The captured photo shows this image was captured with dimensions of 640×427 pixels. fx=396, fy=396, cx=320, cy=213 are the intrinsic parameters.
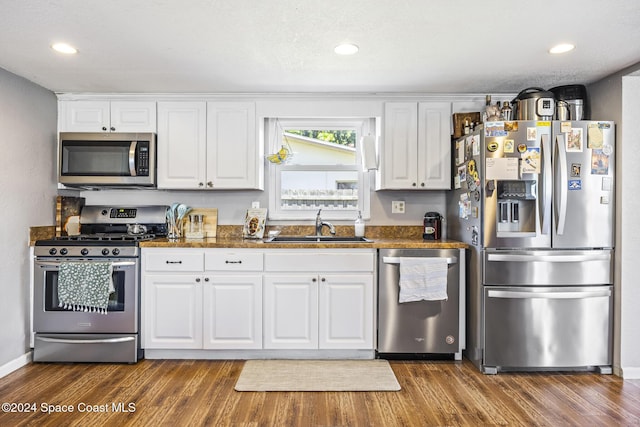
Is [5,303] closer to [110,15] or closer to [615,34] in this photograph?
[110,15]

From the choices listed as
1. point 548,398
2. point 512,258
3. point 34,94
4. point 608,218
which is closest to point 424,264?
point 512,258

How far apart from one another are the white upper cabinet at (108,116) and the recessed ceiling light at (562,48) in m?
2.95

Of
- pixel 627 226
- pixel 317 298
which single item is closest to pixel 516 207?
pixel 627 226

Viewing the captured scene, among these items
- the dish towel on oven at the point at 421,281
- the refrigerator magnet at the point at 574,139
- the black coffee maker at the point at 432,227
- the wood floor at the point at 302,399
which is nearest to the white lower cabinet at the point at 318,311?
the dish towel on oven at the point at 421,281

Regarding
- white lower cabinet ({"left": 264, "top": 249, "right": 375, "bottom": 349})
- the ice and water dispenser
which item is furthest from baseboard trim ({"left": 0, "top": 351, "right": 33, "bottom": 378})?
the ice and water dispenser

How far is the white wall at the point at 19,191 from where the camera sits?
9.05ft

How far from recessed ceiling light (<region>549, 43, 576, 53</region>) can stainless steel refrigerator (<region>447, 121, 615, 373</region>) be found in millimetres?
457

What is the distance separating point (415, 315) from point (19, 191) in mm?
3047

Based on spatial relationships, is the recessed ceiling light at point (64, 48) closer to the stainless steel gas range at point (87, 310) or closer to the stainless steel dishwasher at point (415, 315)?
the stainless steel gas range at point (87, 310)

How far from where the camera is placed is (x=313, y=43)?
7.71ft

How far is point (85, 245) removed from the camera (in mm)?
2896

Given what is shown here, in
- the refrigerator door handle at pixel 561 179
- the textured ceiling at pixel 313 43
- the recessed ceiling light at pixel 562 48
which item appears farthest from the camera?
the refrigerator door handle at pixel 561 179

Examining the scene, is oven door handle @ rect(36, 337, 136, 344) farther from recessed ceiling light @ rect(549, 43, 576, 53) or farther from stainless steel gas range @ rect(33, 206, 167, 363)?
recessed ceiling light @ rect(549, 43, 576, 53)

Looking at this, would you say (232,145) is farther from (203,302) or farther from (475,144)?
(475,144)
